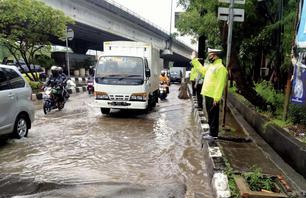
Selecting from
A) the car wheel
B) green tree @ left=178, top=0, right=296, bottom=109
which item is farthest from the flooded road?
green tree @ left=178, top=0, right=296, bottom=109

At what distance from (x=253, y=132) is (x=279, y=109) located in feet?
3.04

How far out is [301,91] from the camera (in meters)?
6.31

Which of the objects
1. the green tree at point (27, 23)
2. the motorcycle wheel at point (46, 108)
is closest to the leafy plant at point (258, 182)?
the motorcycle wheel at point (46, 108)

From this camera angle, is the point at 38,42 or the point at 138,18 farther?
the point at 138,18

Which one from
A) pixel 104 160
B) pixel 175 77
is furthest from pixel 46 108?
pixel 175 77

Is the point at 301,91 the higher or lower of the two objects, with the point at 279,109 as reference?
higher

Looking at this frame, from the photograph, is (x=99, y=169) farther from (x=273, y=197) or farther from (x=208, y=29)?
(x=208, y=29)

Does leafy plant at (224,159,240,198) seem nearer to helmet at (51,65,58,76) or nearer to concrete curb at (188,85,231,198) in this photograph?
concrete curb at (188,85,231,198)

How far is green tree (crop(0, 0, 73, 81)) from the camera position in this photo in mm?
17828

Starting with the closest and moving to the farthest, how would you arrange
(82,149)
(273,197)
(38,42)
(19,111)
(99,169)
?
(273,197)
(99,169)
(82,149)
(19,111)
(38,42)

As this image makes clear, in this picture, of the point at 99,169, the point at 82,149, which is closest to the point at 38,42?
the point at 82,149

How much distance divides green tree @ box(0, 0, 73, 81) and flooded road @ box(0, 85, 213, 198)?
345 inches

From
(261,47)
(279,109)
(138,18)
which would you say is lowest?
(279,109)

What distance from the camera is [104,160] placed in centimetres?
682
